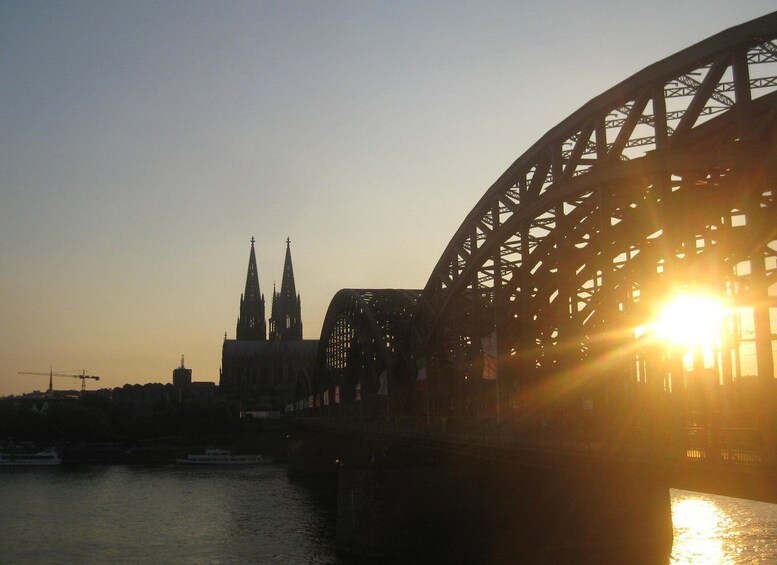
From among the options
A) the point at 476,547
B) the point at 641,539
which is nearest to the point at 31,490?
the point at 476,547

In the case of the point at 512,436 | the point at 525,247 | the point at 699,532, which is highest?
the point at 525,247

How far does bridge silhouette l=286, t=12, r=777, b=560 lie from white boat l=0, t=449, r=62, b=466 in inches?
2917

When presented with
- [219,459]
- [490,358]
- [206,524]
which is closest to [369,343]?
[206,524]

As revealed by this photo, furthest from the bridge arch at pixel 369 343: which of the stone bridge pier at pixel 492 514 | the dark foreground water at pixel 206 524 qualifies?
the stone bridge pier at pixel 492 514

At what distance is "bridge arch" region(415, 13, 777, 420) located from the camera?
85.1ft

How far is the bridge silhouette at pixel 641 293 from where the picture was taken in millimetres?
24188

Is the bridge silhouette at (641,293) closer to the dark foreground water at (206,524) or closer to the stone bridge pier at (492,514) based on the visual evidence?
the stone bridge pier at (492,514)

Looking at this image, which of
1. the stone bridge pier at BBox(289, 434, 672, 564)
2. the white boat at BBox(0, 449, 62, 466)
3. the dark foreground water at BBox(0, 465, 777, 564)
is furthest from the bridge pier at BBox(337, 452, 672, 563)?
the white boat at BBox(0, 449, 62, 466)

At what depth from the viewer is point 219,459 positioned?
127375 mm

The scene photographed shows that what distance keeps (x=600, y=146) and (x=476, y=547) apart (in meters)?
18.6

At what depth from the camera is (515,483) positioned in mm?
43062

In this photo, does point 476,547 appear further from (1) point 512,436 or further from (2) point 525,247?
(2) point 525,247

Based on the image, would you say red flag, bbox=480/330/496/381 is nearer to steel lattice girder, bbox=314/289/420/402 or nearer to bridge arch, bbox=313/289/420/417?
bridge arch, bbox=313/289/420/417

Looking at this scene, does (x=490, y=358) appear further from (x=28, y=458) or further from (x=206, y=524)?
(x=28, y=458)
